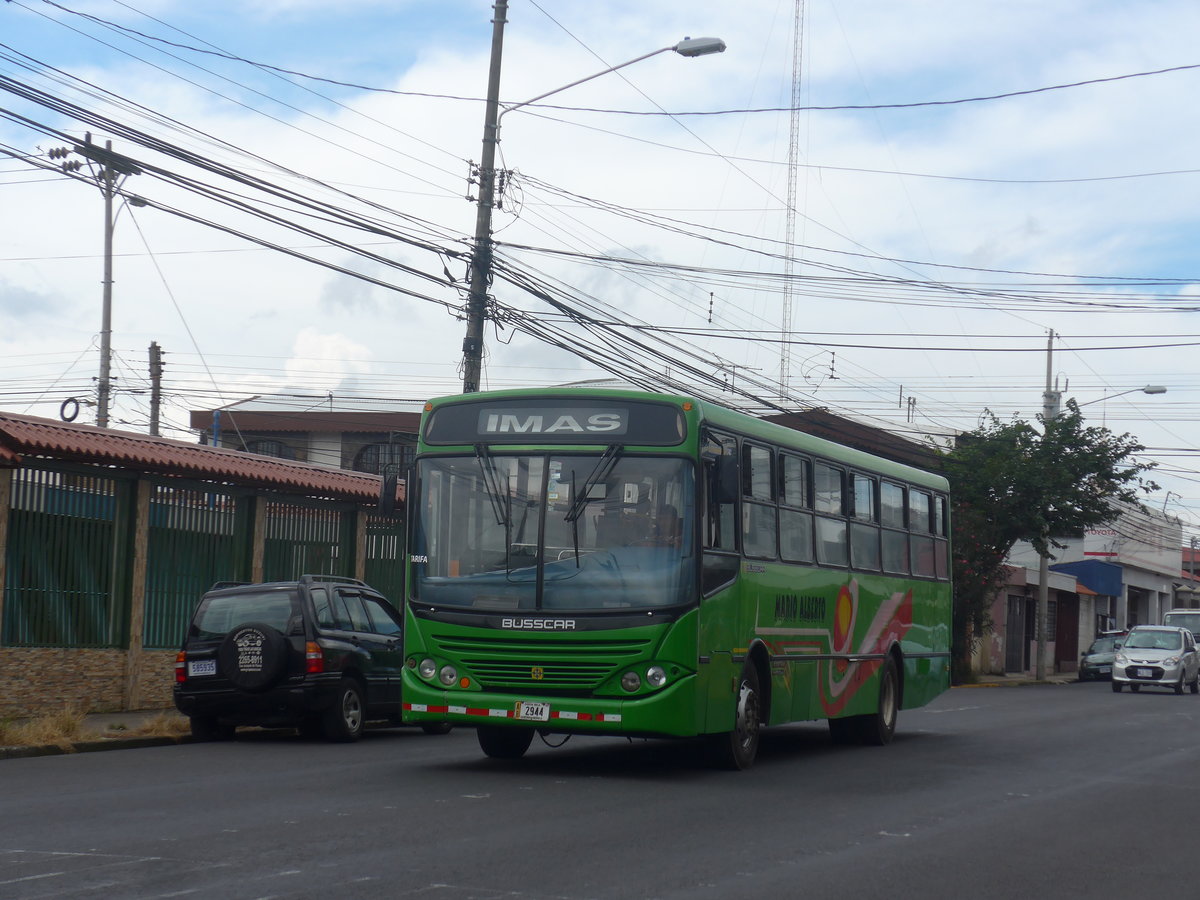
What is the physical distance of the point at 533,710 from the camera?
12.2 m

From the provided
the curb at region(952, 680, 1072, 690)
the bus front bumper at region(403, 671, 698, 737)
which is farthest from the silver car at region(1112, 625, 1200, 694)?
the bus front bumper at region(403, 671, 698, 737)

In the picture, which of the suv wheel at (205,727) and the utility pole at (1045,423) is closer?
the suv wheel at (205,727)

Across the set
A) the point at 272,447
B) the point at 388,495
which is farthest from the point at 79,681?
the point at 272,447

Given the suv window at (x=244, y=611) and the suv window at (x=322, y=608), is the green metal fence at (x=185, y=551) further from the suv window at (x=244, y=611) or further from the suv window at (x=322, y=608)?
the suv window at (x=322, y=608)

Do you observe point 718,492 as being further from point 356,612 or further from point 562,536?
point 356,612

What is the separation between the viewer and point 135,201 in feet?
55.7

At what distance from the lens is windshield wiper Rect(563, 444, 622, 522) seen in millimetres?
12375

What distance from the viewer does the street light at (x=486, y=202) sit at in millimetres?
20219

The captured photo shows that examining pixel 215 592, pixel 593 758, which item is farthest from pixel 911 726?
pixel 215 592

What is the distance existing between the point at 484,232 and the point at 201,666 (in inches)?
313

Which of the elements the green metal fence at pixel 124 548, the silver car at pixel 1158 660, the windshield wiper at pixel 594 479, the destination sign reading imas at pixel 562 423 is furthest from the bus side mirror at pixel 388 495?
the silver car at pixel 1158 660

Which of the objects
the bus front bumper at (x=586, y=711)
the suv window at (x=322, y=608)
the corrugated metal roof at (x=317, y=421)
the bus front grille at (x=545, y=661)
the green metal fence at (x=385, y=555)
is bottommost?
the bus front bumper at (x=586, y=711)

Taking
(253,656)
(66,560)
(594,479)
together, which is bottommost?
(253,656)

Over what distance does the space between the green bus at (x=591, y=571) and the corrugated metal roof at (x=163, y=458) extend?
6.11 metres
